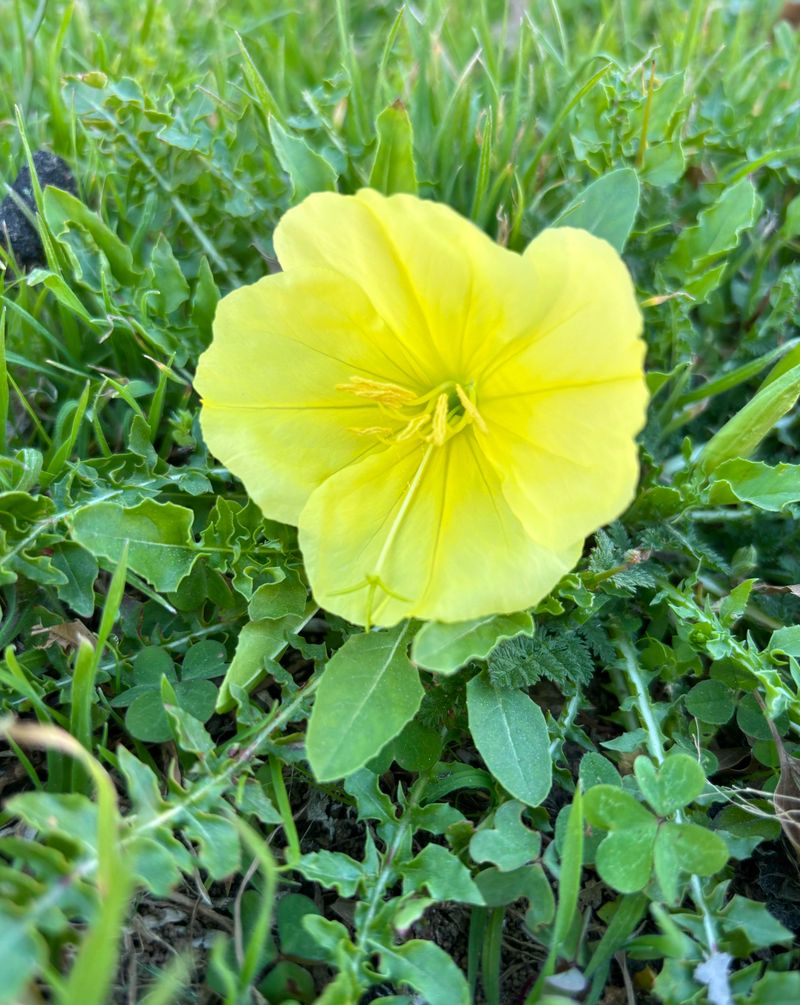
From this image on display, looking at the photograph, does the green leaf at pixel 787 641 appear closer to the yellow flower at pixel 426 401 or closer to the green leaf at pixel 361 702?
the yellow flower at pixel 426 401

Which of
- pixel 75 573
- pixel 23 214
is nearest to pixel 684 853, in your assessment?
pixel 75 573

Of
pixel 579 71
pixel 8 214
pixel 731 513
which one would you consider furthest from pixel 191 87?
pixel 731 513

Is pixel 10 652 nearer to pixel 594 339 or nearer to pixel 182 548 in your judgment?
pixel 182 548

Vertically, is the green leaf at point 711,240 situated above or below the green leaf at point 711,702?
above

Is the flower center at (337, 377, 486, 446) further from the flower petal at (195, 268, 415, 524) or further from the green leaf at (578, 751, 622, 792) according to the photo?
the green leaf at (578, 751, 622, 792)

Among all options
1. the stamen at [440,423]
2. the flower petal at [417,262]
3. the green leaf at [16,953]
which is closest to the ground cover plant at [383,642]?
the green leaf at [16,953]

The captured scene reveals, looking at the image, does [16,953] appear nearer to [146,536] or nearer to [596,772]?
[146,536]
